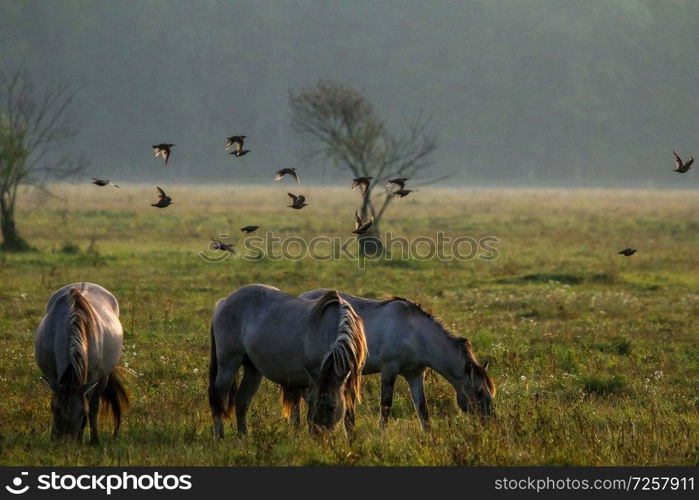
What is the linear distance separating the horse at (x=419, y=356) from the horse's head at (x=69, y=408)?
7.57 feet

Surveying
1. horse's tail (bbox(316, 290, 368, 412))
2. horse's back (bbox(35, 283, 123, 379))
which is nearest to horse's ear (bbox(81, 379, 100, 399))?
horse's back (bbox(35, 283, 123, 379))

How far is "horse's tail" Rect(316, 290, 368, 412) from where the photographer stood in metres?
9.98

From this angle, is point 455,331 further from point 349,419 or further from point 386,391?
point 349,419

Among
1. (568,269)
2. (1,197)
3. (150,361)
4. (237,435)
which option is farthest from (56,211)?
(237,435)

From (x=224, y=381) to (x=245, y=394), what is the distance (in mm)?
276

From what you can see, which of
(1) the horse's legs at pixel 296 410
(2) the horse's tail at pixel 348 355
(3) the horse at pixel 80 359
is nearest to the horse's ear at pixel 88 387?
(3) the horse at pixel 80 359

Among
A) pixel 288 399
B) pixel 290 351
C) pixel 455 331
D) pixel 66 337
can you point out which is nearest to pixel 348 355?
pixel 290 351

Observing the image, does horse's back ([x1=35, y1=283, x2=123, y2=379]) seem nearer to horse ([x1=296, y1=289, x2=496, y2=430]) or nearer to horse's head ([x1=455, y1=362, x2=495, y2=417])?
horse ([x1=296, y1=289, x2=496, y2=430])

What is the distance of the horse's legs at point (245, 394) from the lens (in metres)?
11.4

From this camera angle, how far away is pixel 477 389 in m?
11.5

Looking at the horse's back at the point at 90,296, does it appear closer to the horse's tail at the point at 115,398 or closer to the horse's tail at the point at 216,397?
the horse's tail at the point at 115,398

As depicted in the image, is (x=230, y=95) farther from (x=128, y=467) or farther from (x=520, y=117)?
(x=128, y=467)

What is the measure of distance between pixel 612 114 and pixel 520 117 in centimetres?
1491

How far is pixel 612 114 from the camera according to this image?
575 feet
